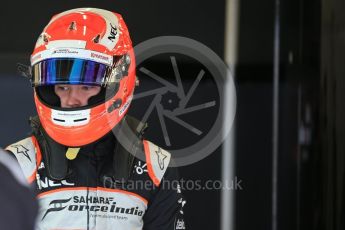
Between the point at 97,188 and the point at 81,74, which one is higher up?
the point at 81,74

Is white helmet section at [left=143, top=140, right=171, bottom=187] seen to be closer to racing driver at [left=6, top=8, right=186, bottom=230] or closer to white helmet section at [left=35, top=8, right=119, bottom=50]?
racing driver at [left=6, top=8, right=186, bottom=230]

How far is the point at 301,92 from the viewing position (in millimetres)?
2023

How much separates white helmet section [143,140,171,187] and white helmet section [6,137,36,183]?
0.25 meters

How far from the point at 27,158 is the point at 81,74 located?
22 cm

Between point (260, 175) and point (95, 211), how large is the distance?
73 cm

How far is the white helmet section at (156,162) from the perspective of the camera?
1.46 m

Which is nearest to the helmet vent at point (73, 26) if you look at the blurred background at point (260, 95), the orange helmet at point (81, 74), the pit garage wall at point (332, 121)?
the orange helmet at point (81, 74)

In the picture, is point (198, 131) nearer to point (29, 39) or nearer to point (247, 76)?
point (247, 76)

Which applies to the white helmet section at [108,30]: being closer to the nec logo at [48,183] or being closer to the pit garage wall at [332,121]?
the nec logo at [48,183]

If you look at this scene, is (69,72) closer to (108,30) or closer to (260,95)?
(108,30)

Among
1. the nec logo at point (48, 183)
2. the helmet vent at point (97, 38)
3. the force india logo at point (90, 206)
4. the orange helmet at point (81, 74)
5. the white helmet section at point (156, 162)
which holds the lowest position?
the force india logo at point (90, 206)

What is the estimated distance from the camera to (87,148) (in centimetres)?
144

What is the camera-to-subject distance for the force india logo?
142 cm

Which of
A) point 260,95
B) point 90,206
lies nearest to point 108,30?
point 90,206
